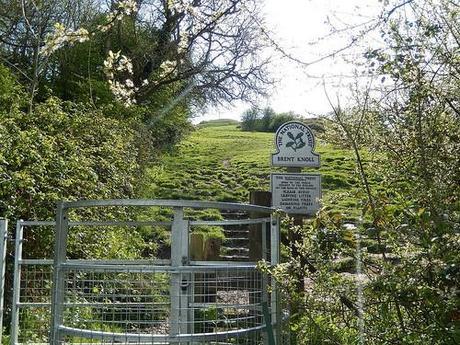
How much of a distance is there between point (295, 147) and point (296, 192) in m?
0.73

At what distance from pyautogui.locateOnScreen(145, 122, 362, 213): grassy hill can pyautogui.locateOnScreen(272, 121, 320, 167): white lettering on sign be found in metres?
6.83

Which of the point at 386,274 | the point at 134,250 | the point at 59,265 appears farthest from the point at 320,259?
the point at 134,250

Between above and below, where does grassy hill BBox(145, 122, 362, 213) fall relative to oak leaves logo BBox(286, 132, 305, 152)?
above

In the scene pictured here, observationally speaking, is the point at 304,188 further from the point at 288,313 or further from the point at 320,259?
the point at 320,259

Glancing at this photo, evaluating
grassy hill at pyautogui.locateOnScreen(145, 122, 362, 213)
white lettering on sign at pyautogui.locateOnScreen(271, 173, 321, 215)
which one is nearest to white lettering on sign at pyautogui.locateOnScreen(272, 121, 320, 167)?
white lettering on sign at pyautogui.locateOnScreen(271, 173, 321, 215)

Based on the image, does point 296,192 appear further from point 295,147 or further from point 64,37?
point 64,37

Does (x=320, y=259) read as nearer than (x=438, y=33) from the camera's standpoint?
Yes

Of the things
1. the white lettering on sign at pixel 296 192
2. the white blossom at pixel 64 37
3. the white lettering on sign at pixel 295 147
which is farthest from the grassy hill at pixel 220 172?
the white blossom at pixel 64 37

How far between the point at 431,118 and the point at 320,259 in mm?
1051

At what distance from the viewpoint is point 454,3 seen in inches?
161

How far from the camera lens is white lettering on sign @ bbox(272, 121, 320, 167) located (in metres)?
9.20

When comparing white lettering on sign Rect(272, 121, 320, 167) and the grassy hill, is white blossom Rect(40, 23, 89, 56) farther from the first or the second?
the grassy hill

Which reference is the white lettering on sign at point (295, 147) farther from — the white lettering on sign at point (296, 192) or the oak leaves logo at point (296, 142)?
the white lettering on sign at point (296, 192)

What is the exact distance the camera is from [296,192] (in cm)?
888
